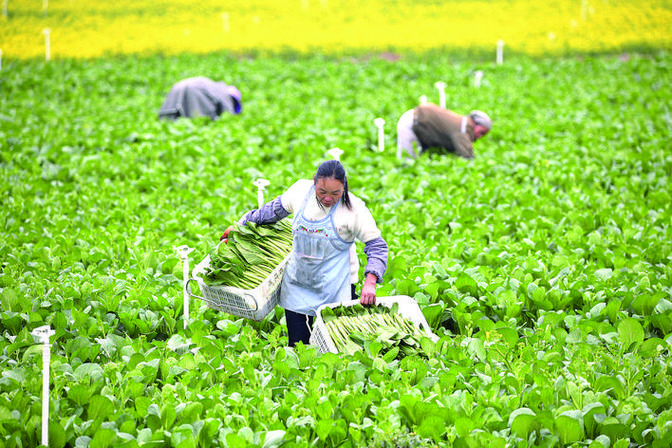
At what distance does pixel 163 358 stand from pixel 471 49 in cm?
1762

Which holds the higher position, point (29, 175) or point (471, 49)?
point (471, 49)

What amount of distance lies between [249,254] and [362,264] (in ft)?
5.16

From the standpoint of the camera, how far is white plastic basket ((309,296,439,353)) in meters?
3.58

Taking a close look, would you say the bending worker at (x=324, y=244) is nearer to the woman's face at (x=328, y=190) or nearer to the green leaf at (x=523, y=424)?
the woman's face at (x=328, y=190)

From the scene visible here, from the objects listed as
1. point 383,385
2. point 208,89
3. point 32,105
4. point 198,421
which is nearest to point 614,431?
point 383,385

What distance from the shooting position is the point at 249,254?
3.95 metres

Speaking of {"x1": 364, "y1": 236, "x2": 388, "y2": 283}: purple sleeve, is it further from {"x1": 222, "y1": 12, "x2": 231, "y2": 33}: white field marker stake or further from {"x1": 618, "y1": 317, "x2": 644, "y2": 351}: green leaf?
{"x1": 222, "y1": 12, "x2": 231, "y2": 33}: white field marker stake

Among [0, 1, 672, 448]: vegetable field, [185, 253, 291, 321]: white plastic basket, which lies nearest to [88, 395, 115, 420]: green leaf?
[0, 1, 672, 448]: vegetable field

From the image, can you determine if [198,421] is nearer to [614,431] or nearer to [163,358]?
[163,358]

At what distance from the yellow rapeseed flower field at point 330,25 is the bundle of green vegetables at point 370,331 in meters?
15.8

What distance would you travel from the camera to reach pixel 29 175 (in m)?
7.75

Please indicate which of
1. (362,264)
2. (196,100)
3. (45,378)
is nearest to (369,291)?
(45,378)

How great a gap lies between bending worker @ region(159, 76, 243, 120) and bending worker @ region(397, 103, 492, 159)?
3.92 meters

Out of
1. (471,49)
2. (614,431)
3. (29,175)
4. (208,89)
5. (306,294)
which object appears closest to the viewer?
(614,431)
